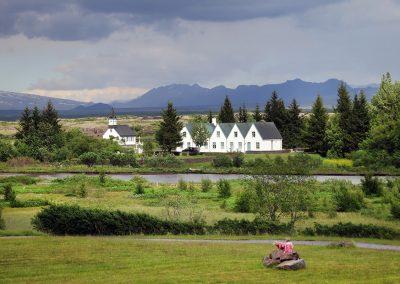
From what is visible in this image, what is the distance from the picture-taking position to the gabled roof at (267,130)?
379 ft

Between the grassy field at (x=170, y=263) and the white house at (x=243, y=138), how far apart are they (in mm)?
84360

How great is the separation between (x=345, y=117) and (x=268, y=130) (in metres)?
17.6

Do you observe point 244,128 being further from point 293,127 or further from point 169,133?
point 169,133

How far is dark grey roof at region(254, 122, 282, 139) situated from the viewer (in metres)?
116

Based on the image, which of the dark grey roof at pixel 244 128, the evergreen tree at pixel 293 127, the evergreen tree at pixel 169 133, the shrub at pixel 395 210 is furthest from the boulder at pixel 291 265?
the evergreen tree at pixel 293 127

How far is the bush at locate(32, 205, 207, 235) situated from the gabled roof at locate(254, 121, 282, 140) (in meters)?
79.6

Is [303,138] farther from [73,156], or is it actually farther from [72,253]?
[72,253]

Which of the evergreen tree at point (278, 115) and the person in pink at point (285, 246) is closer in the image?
the person in pink at point (285, 246)

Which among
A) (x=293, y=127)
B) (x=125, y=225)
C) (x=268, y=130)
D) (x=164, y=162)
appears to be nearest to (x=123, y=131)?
(x=268, y=130)

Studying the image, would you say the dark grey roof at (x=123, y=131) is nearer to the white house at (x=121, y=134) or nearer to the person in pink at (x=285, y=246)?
the white house at (x=121, y=134)

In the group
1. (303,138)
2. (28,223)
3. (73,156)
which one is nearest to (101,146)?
(73,156)

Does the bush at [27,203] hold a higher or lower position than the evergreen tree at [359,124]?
lower

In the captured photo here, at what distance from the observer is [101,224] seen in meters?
36.2

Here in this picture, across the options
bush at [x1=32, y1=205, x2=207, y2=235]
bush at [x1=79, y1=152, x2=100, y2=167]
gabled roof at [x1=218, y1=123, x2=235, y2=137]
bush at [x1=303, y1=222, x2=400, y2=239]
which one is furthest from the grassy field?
gabled roof at [x1=218, y1=123, x2=235, y2=137]
